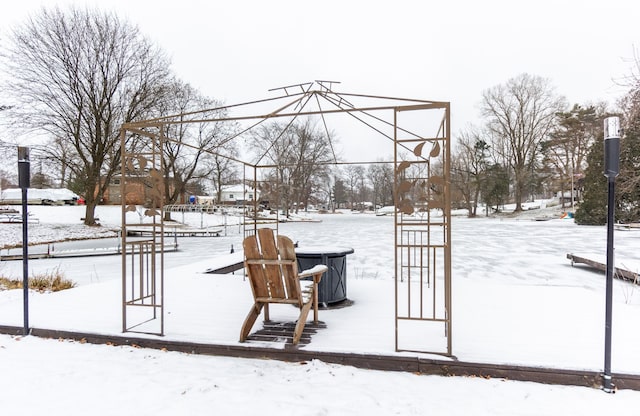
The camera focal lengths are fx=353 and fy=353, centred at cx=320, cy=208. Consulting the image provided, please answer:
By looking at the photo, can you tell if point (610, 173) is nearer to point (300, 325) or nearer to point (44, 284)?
A: point (300, 325)

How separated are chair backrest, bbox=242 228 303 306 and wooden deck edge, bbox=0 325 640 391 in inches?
19.2

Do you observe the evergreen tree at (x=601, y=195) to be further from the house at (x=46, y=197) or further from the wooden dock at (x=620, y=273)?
the house at (x=46, y=197)

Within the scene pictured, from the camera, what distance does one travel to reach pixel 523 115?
35.2m

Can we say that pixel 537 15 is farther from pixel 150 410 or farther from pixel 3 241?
pixel 3 241

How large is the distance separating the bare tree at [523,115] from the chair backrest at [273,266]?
3691 centimetres

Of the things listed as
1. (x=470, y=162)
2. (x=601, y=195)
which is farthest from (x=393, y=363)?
(x=470, y=162)

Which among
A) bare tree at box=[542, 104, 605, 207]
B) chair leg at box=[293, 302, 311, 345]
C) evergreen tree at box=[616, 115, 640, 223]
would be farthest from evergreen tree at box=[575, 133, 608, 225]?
chair leg at box=[293, 302, 311, 345]

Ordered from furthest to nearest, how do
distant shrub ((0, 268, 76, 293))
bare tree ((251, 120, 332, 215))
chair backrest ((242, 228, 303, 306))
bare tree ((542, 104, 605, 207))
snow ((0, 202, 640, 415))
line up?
bare tree ((542, 104, 605, 207)) < bare tree ((251, 120, 332, 215)) < distant shrub ((0, 268, 76, 293)) < chair backrest ((242, 228, 303, 306)) < snow ((0, 202, 640, 415))

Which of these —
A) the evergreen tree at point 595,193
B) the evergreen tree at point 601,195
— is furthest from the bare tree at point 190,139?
the evergreen tree at point 595,193

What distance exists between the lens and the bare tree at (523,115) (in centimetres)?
3450

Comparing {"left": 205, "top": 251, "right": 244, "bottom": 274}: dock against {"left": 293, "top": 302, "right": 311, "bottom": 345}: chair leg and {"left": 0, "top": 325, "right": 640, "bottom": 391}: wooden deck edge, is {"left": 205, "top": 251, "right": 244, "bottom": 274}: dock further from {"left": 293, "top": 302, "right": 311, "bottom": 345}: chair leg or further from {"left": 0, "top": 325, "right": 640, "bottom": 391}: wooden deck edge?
{"left": 293, "top": 302, "right": 311, "bottom": 345}: chair leg

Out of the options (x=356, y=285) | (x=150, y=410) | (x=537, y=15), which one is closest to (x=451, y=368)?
(x=150, y=410)

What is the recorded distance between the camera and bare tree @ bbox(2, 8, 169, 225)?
650 inches

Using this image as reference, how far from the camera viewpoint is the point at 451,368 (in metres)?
2.89
